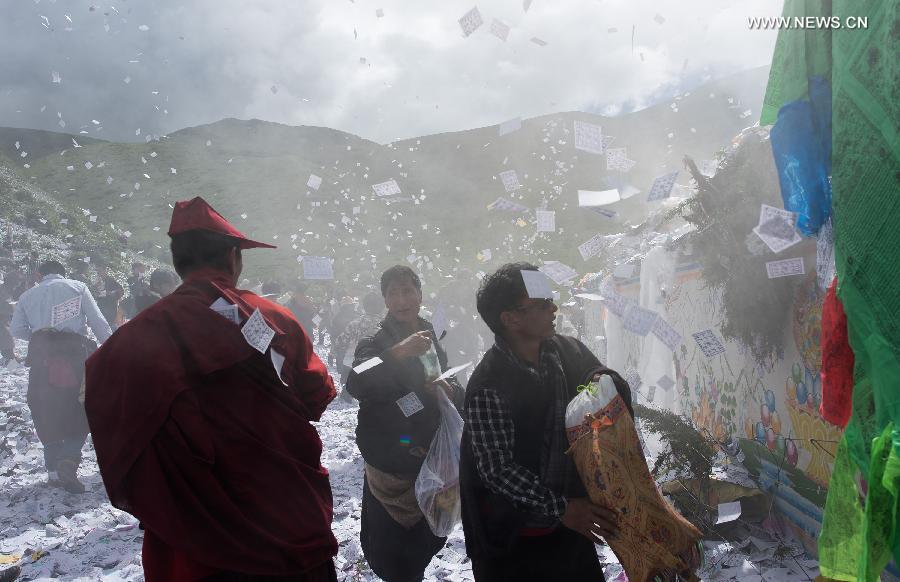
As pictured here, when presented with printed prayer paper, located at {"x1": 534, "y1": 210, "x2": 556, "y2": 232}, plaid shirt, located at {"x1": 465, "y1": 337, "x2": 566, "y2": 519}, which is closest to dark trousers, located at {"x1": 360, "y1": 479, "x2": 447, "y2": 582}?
plaid shirt, located at {"x1": 465, "y1": 337, "x2": 566, "y2": 519}

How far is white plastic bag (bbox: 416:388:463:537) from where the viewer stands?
3057 mm

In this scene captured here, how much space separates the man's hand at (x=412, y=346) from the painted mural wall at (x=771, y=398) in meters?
2.54

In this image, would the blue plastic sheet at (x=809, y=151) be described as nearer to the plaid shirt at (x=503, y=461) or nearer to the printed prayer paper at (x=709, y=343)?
the plaid shirt at (x=503, y=461)

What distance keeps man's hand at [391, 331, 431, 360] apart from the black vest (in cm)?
86

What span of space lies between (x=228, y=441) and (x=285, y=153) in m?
66.6

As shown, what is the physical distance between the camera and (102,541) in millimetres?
5066

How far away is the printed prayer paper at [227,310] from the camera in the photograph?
208 cm

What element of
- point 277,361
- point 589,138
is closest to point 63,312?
point 277,361

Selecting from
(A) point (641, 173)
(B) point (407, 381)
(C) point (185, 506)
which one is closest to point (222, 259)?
(C) point (185, 506)

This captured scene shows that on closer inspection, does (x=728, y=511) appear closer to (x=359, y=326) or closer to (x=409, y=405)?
(x=409, y=405)

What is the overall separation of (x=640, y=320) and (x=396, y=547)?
10.1 ft

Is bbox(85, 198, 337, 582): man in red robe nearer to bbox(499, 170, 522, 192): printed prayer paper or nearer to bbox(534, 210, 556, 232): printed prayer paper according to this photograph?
bbox(534, 210, 556, 232): printed prayer paper

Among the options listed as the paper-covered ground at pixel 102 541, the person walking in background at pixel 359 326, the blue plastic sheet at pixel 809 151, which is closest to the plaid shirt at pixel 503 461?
the blue plastic sheet at pixel 809 151

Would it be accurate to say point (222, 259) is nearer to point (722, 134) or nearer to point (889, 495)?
point (889, 495)
